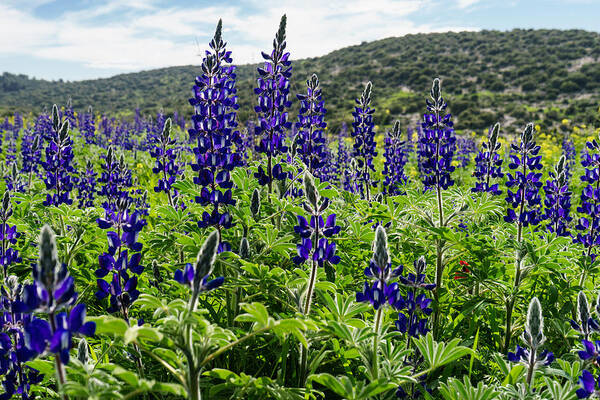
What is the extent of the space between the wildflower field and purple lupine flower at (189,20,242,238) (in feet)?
0.05

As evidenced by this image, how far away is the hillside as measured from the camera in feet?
128

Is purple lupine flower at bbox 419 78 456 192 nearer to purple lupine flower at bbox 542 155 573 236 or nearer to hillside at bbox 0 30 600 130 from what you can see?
purple lupine flower at bbox 542 155 573 236

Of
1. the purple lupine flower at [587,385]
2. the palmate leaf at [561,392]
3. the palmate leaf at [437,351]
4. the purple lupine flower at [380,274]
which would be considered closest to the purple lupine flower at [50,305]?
the purple lupine flower at [380,274]

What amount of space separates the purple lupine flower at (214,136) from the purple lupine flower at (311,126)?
4.04ft

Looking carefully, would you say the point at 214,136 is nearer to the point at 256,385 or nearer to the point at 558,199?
the point at 256,385

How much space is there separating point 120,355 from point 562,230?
464 centimetres

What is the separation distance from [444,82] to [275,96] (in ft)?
179

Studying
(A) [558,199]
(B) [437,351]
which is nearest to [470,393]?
(B) [437,351]

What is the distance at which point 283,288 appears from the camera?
241cm

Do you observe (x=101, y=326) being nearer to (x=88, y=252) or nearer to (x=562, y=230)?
(x=88, y=252)

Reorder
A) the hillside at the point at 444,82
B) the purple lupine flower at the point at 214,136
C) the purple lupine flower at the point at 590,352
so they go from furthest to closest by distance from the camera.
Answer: the hillside at the point at 444,82
the purple lupine flower at the point at 214,136
the purple lupine flower at the point at 590,352

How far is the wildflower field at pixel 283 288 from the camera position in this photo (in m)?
1.53

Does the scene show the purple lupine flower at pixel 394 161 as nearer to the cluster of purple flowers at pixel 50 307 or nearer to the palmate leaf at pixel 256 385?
the palmate leaf at pixel 256 385

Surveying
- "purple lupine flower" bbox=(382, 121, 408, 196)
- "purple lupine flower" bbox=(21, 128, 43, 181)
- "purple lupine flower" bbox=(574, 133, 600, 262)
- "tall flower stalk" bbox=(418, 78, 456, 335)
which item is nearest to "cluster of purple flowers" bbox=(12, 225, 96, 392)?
"tall flower stalk" bbox=(418, 78, 456, 335)
